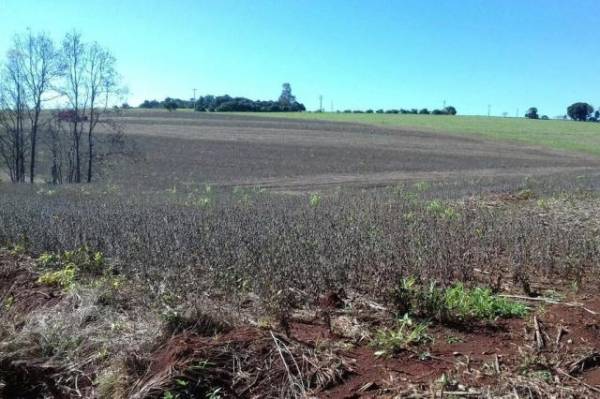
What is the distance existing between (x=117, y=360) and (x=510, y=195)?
13.0m

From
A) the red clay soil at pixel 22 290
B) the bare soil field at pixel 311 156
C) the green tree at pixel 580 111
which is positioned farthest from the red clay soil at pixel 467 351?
the green tree at pixel 580 111

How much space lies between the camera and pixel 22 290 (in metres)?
5.65

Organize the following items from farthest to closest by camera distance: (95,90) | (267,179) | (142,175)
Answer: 1. (95,90)
2. (142,175)
3. (267,179)

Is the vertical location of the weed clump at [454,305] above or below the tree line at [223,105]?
below

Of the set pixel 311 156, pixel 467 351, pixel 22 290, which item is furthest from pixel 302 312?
pixel 311 156

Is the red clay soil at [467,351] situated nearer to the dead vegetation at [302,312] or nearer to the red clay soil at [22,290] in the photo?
the dead vegetation at [302,312]

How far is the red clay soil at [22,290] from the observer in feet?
16.8

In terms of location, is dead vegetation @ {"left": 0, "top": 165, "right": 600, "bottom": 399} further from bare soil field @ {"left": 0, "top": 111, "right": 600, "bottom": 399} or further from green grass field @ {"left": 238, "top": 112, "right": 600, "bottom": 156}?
green grass field @ {"left": 238, "top": 112, "right": 600, "bottom": 156}

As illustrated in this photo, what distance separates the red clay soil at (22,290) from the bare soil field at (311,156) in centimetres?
1715

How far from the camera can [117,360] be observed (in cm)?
384

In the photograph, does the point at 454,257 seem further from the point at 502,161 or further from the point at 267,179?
the point at 502,161

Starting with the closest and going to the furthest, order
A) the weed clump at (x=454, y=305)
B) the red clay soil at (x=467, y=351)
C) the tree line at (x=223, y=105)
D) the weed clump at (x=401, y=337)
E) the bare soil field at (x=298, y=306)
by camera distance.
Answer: the red clay soil at (x=467, y=351)
the bare soil field at (x=298, y=306)
the weed clump at (x=401, y=337)
the weed clump at (x=454, y=305)
the tree line at (x=223, y=105)

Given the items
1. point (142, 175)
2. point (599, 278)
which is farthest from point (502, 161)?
point (599, 278)

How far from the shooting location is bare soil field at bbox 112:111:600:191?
97.8ft
